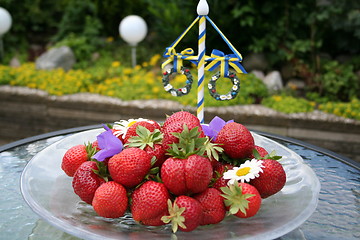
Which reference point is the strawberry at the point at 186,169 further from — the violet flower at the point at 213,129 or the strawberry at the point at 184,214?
the violet flower at the point at 213,129

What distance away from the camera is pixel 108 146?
3.36 feet

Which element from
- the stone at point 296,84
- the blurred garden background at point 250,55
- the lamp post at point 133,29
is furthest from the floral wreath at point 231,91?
the lamp post at point 133,29

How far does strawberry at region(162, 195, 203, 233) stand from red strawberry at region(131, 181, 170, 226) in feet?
0.09

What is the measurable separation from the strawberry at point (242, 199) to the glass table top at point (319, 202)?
0.51ft

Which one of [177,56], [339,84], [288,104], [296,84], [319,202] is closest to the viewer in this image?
[319,202]

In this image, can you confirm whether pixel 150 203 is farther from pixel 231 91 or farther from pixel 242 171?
pixel 231 91

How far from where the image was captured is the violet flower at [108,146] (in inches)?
39.8

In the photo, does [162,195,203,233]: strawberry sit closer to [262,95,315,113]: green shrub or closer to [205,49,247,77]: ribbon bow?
[205,49,247,77]: ribbon bow

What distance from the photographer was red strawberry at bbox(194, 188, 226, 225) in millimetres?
944

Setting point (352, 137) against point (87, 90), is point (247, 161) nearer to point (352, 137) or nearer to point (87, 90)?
point (352, 137)

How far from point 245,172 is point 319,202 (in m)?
0.34

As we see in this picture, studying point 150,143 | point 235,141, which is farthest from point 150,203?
point 235,141

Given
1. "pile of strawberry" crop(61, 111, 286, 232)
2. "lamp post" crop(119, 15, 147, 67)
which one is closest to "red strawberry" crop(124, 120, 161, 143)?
"pile of strawberry" crop(61, 111, 286, 232)

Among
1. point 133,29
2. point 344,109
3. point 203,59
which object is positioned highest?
point 133,29
